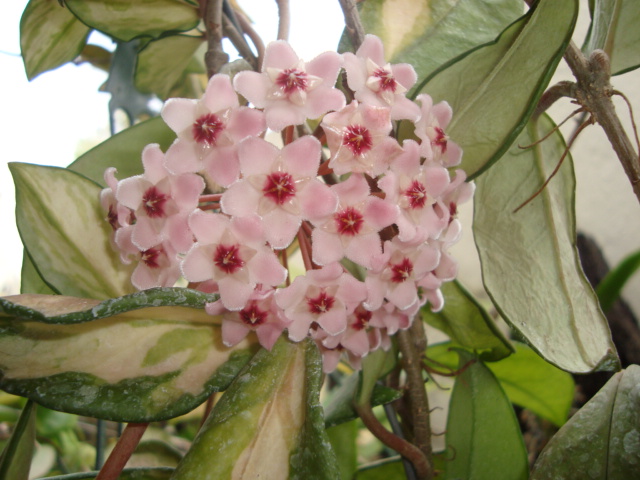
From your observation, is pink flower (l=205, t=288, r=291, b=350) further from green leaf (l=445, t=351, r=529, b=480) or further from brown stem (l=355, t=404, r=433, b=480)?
green leaf (l=445, t=351, r=529, b=480)

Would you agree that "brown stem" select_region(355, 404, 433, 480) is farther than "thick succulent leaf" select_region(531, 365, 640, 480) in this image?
Yes

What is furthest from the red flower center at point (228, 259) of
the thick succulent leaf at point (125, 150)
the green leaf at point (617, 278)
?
the green leaf at point (617, 278)

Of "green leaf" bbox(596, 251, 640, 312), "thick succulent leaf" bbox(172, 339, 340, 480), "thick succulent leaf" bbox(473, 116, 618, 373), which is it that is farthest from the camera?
"green leaf" bbox(596, 251, 640, 312)

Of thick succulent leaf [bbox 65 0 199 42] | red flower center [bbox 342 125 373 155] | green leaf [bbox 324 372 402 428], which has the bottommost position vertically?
green leaf [bbox 324 372 402 428]

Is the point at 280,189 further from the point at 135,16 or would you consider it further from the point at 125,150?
the point at 135,16

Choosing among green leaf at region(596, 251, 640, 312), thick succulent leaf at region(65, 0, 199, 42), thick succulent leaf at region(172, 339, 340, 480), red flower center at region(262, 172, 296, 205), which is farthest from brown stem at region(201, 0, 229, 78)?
green leaf at region(596, 251, 640, 312)

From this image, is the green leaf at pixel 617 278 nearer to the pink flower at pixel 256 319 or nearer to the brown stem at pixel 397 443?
the brown stem at pixel 397 443

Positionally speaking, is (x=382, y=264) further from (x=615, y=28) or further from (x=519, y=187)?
(x=615, y=28)

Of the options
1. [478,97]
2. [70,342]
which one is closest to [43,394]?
[70,342]
